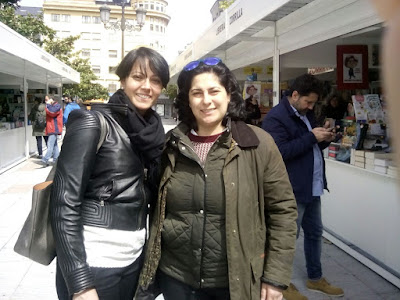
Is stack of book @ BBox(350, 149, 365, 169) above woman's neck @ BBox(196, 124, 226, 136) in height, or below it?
below

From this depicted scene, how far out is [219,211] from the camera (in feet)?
6.37

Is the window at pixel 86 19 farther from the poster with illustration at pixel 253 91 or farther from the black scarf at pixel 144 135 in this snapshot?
the black scarf at pixel 144 135

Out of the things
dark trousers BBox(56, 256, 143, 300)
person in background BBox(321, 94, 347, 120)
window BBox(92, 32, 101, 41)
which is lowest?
dark trousers BBox(56, 256, 143, 300)

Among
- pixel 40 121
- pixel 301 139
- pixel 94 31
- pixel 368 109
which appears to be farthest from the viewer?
pixel 94 31

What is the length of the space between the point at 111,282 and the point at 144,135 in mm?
700

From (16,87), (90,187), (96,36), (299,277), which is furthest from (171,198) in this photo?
(96,36)

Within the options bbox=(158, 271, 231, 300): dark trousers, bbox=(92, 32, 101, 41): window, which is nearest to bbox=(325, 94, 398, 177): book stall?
bbox=(158, 271, 231, 300): dark trousers

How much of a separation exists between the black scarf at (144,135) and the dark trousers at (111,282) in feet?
1.66

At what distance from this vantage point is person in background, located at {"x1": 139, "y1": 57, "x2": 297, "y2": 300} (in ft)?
6.33

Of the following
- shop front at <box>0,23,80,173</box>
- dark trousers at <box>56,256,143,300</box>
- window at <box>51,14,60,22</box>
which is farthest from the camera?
window at <box>51,14,60,22</box>

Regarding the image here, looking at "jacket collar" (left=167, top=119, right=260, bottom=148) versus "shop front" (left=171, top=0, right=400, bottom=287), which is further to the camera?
"shop front" (left=171, top=0, right=400, bottom=287)

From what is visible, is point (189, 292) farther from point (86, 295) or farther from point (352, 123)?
point (352, 123)

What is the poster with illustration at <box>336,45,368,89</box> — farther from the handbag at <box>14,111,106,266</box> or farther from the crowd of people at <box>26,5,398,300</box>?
the handbag at <box>14,111,106,266</box>

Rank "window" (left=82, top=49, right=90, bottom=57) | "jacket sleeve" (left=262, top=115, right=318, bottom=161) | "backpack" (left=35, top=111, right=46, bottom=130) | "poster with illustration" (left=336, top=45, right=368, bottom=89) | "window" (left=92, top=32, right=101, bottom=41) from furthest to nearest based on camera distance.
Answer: "window" (left=92, top=32, right=101, bottom=41), "window" (left=82, top=49, right=90, bottom=57), "backpack" (left=35, top=111, right=46, bottom=130), "poster with illustration" (left=336, top=45, right=368, bottom=89), "jacket sleeve" (left=262, top=115, right=318, bottom=161)
